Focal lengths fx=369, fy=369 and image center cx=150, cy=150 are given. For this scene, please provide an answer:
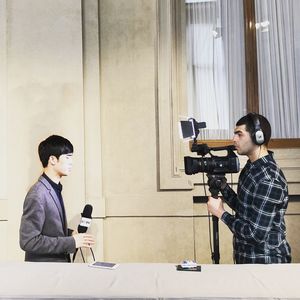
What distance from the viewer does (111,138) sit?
9.77ft

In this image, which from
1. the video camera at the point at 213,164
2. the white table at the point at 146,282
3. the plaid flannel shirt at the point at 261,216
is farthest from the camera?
the video camera at the point at 213,164

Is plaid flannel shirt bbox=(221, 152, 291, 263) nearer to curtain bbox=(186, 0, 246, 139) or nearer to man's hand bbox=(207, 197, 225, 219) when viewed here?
man's hand bbox=(207, 197, 225, 219)

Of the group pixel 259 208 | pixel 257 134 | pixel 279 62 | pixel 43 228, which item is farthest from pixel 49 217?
pixel 279 62

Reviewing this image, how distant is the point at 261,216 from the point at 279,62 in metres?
1.85

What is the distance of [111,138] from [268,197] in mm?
1514

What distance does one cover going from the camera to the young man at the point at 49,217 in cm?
189

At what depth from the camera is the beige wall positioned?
9.41 feet

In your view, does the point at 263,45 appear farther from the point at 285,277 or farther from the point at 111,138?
the point at 285,277

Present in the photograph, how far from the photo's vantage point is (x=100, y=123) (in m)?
2.96

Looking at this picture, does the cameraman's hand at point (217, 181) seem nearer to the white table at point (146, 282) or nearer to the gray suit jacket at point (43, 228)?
the white table at point (146, 282)

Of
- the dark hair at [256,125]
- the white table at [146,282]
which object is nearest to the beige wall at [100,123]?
the dark hair at [256,125]

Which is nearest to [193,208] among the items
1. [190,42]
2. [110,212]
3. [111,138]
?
[110,212]

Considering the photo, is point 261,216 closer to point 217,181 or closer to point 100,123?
point 217,181

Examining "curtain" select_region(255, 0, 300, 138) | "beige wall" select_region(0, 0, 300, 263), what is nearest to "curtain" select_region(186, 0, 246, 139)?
"curtain" select_region(255, 0, 300, 138)
